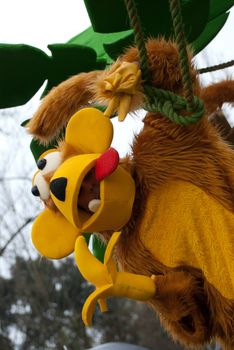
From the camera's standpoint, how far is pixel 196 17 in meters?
1.01

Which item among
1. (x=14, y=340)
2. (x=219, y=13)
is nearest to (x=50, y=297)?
(x=14, y=340)

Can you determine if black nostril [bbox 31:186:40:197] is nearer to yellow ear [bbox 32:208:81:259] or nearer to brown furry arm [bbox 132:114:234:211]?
yellow ear [bbox 32:208:81:259]

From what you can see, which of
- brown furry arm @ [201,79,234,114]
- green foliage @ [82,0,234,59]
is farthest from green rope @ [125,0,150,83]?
brown furry arm @ [201,79,234,114]

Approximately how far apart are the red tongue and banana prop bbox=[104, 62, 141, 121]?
5cm

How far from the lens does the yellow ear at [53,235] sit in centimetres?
86

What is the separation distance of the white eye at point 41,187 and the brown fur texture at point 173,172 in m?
0.05

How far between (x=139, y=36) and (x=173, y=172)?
0.18 metres

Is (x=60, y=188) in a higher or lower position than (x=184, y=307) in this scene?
higher

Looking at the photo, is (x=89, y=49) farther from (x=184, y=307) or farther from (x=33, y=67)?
(x=184, y=307)

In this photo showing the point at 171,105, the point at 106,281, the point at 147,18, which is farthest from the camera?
the point at 147,18

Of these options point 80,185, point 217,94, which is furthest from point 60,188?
point 217,94

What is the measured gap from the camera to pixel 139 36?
0.82 m

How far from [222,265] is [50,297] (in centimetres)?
914

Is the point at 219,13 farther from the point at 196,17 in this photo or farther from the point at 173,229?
the point at 173,229
